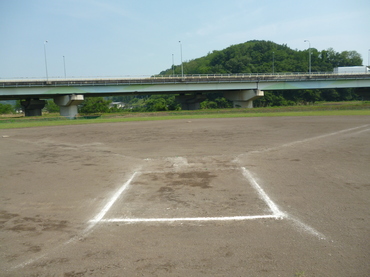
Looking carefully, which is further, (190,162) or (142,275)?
(190,162)

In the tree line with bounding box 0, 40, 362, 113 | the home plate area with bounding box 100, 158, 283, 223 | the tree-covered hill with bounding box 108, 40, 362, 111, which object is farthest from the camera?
the tree-covered hill with bounding box 108, 40, 362, 111

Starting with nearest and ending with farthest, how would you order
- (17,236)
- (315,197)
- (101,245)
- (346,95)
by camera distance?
1. (101,245)
2. (17,236)
3. (315,197)
4. (346,95)

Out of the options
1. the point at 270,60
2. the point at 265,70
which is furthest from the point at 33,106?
the point at 270,60

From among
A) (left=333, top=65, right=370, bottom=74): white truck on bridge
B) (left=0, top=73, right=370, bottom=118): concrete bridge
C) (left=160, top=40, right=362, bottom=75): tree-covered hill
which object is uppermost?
(left=160, top=40, right=362, bottom=75): tree-covered hill

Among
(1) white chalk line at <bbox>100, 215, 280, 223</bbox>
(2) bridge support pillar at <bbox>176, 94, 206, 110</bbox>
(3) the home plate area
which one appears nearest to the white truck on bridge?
(2) bridge support pillar at <bbox>176, 94, 206, 110</bbox>

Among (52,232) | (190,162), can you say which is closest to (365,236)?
(52,232)

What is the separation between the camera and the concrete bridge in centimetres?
5000

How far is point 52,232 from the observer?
5.58 m

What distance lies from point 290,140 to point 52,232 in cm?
1452

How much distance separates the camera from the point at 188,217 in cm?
610

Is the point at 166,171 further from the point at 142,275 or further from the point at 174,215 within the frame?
the point at 142,275

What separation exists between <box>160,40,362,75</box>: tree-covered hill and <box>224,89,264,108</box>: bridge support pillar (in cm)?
3833

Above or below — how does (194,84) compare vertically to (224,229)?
above

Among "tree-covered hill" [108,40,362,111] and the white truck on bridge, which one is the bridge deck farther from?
"tree-covered hill" [108,40,362,111]
